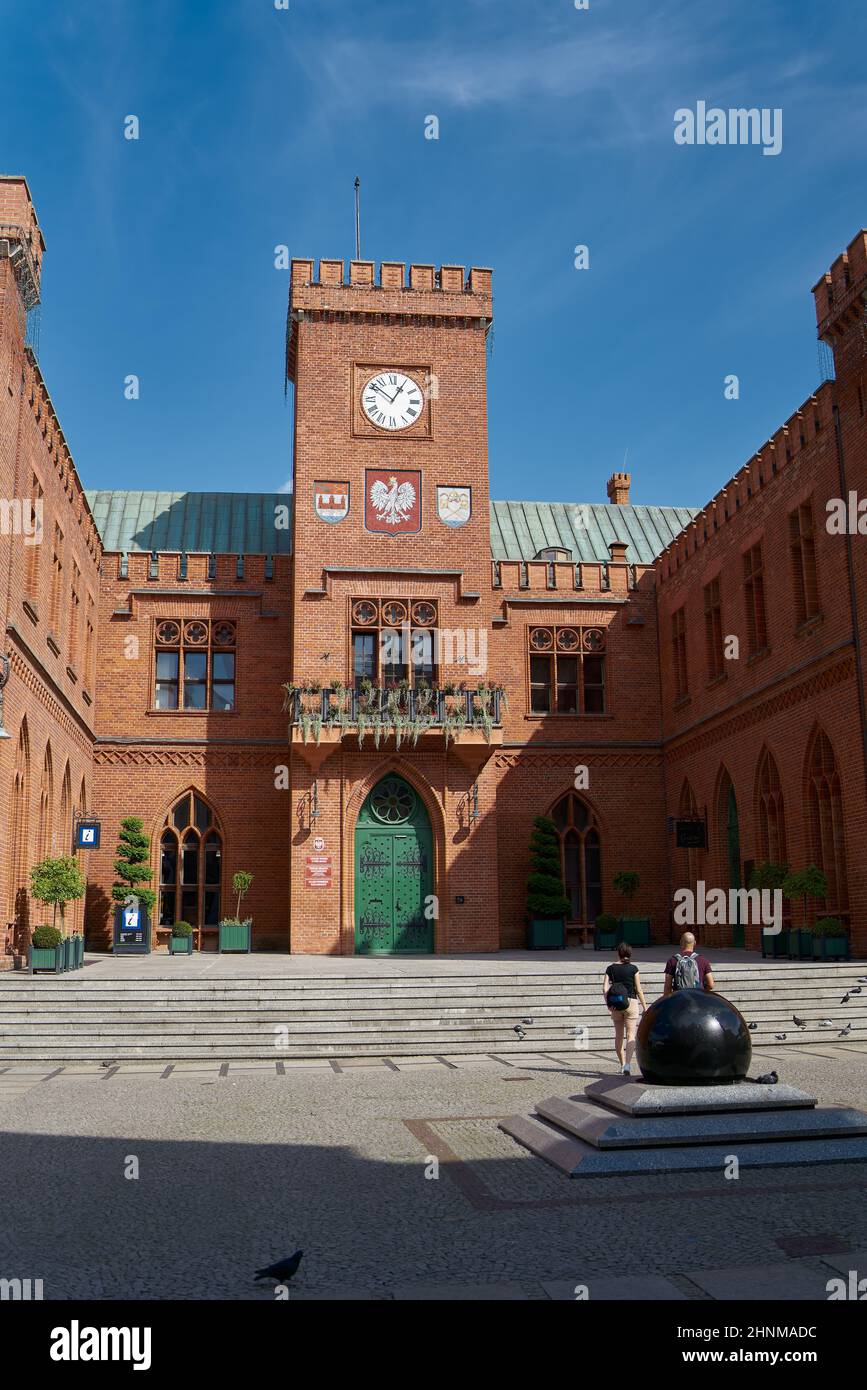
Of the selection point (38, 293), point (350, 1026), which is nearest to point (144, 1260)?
point (350, 1026)

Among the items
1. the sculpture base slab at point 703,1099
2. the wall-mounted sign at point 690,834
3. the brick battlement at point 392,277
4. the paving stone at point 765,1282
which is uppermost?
the brick battlement at point 392,277

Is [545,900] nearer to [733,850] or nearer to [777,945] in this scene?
[733,850]

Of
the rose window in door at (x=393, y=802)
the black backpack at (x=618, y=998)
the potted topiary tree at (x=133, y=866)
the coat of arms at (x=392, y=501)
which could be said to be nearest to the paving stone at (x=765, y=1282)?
the black backpack at (x=618, y=998)

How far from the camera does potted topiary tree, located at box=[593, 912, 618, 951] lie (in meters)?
28.1

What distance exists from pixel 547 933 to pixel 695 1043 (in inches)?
747

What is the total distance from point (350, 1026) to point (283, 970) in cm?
359

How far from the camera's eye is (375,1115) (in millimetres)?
10906

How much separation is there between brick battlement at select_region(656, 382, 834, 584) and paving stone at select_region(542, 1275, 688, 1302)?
18787mm

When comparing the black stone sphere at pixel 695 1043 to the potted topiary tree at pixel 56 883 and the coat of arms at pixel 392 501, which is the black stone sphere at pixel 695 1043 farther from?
the coat of arms at pixel 392 501

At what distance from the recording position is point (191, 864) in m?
29.0

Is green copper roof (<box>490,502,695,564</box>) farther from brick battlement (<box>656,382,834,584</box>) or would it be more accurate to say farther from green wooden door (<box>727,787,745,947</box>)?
green wooden door (<box>727,787,745,947</box>)

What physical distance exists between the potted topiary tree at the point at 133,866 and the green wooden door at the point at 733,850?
1295 cm

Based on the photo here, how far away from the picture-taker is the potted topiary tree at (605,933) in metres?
28.1

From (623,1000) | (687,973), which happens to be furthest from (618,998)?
(687,973)
